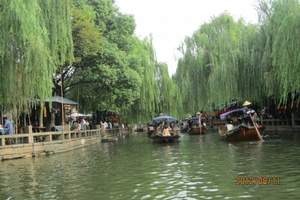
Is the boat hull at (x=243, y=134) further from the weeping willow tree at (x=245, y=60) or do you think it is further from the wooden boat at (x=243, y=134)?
the weeping willow tree at (x=245, y=60)

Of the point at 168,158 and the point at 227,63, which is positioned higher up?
the point at 227,63

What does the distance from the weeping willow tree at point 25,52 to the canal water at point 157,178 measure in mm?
3181

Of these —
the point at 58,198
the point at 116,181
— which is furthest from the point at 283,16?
the point at 58,198

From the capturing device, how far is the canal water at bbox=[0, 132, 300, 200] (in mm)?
11094

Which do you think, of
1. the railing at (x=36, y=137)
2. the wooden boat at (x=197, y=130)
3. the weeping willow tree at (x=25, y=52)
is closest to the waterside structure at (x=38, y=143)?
the railing at (x=36, y=137)

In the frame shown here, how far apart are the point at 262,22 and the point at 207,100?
48.9ft

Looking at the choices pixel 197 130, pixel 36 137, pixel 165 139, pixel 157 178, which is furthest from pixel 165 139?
pixel 157 178

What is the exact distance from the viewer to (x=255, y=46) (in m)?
33.8

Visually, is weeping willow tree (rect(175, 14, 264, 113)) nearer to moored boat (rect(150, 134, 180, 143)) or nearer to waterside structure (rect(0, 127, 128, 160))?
moored boat (rect(150, 134, 180, 143))

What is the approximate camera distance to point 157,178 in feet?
44.8

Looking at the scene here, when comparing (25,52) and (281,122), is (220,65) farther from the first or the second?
(25,52)

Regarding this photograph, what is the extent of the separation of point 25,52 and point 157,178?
→ 9814mm

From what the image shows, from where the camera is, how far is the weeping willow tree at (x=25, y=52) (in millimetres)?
19812

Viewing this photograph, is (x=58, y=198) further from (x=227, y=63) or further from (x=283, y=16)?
(x=227, y=63)
